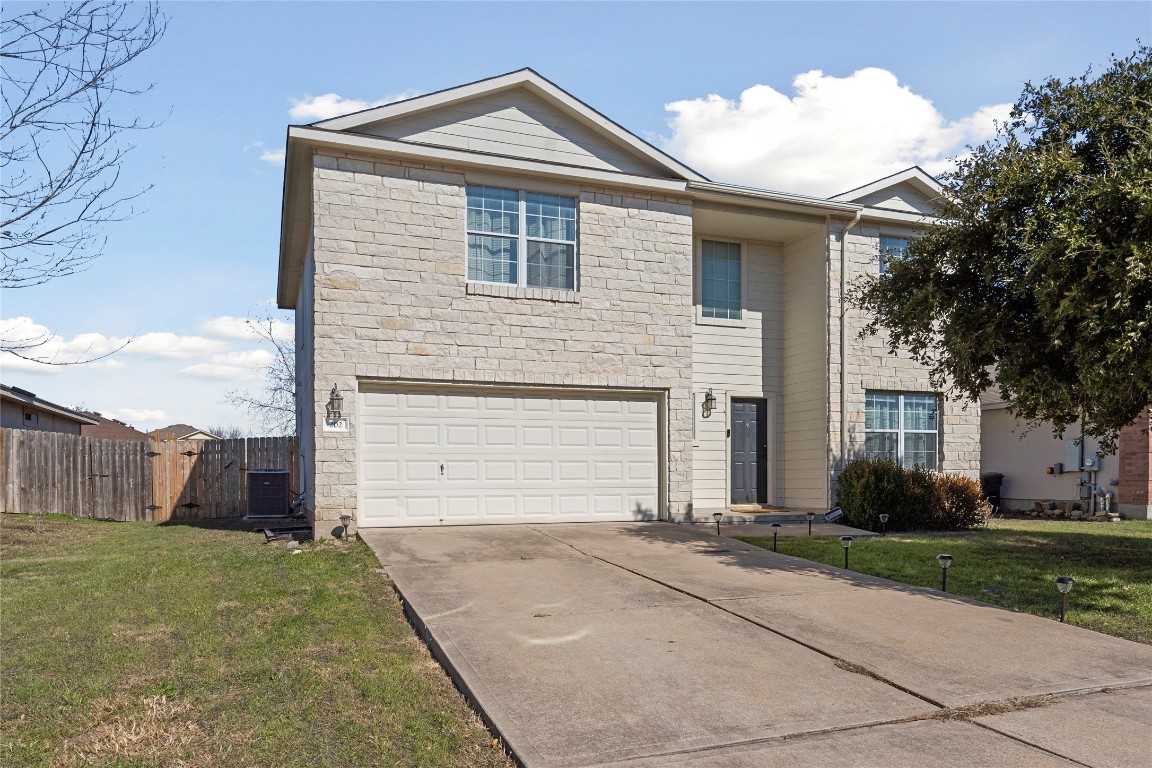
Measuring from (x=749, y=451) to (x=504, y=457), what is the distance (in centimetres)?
548

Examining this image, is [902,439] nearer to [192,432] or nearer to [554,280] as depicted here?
[554,280]

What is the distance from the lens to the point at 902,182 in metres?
16.5

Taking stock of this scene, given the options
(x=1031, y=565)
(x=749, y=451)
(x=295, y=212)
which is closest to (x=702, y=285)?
(x=749, y=451)

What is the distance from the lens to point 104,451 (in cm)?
1870

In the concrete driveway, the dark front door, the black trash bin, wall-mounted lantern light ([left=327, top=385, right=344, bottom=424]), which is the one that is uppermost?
wall-mounted lantern light ([left=327, top=385, right=344, bottom=424])

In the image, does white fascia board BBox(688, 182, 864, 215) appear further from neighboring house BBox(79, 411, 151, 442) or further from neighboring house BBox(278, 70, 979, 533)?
neighboring house BBox(79, 411, 151, 442)

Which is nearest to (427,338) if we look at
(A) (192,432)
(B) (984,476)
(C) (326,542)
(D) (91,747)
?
(C) (326,542)

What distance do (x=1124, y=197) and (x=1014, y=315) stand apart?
6.56 feet

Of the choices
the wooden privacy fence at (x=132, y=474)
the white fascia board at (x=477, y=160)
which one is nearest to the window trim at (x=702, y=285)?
the white fascia board at (x=477, y=160)

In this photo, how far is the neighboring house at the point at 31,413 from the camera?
76.2ft

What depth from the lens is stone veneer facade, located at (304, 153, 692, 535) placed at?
12117 mm

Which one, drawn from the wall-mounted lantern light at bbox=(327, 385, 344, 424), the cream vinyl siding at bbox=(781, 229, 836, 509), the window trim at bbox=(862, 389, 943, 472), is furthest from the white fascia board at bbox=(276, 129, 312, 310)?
the window trim at bbox=(862, 389, 943, 472)

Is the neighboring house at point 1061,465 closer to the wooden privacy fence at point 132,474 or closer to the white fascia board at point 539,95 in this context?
the white fascia board at point 539,95

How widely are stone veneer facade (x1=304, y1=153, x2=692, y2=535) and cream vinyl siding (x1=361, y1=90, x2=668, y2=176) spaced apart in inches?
18.9
